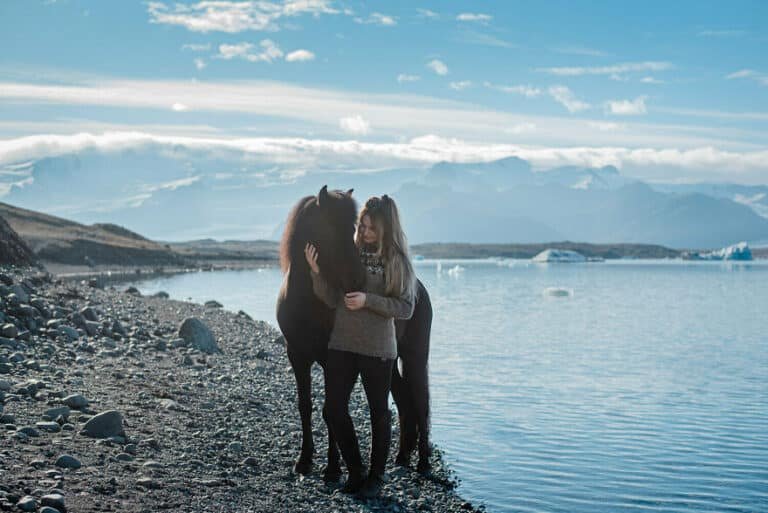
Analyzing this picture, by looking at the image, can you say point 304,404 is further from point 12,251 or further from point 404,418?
point 12,251

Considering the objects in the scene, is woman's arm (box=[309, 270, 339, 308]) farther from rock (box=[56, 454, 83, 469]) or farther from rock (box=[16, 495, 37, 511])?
rock (box=[16, 495, 37, 511])

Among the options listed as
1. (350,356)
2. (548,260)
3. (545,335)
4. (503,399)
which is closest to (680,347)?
(545,335)

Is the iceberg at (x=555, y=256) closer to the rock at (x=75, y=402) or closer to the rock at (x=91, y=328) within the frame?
the rock at (x=91, y=328)

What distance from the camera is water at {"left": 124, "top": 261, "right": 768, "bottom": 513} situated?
417 inches

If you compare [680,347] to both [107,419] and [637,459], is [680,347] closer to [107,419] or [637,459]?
[637,459]

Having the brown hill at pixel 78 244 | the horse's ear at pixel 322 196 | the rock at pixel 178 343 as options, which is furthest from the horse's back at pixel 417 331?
the brown hill at pixel 78 244

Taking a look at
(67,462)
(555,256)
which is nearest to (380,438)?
(67,462)

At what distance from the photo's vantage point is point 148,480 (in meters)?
7.19

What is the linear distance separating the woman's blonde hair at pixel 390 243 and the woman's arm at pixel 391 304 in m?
0.05

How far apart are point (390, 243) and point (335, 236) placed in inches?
21.0

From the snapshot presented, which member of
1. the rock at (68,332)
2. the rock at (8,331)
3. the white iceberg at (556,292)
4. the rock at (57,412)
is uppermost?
the rock at (8,331)

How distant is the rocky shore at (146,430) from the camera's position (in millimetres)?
6949

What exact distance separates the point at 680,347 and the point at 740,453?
16.9 m

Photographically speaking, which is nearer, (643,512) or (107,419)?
(107,419)
